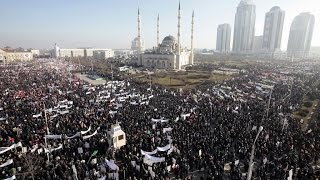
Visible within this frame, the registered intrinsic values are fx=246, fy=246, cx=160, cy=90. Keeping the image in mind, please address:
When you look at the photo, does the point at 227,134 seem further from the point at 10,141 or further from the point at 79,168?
the point at 10,141

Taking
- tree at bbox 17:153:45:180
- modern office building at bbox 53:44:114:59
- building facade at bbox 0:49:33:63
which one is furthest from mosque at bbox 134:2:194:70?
modern office building at bbox 53:44:114:59

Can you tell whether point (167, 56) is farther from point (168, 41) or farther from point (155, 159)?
point (155, 159)

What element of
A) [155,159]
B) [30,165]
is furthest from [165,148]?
[30,165]

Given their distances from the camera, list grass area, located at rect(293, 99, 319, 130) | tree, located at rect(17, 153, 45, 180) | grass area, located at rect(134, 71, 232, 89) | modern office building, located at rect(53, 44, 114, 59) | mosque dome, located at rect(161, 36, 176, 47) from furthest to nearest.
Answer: modern office building, located at rect(53, 44, 114, 59), mosque dome, located at rect(161, 36, 176, 47), grass area, located at rect(134, 71, 232, 89), grass area, located at rect(293, 99, 319, 130), tree, located at rect(17, 153, 45, 180)

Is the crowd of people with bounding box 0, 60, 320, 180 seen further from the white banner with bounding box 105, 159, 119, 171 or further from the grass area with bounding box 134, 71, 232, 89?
the grass area with bounding box 134, 71, 232, 89

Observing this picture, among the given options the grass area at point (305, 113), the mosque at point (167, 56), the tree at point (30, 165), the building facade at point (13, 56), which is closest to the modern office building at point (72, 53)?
the building facade at point (13, 56)

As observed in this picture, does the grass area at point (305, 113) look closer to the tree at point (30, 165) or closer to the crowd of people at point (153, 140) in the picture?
the crowd of people at point (153, 140)
